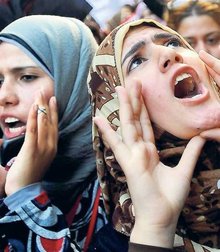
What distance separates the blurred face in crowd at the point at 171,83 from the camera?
1.31 m

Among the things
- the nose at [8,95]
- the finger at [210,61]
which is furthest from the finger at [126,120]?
the nose at [8,95]

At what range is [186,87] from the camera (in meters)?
1.37

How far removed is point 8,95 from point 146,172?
56cm

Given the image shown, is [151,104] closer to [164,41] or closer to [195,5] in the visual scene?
[164,41]

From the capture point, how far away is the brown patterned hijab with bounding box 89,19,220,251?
131cm

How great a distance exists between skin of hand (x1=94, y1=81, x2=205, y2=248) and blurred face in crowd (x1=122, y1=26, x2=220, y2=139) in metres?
0.03

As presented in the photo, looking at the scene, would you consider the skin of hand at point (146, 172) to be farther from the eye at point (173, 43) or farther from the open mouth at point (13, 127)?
the open mouth at point (13, 127)

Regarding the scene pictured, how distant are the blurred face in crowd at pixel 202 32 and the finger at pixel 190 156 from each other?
1188 mm

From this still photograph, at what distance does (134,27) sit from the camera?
1.47m

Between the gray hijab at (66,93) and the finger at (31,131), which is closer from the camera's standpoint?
the finger at (31,131)

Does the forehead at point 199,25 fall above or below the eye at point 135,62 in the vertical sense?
A: below

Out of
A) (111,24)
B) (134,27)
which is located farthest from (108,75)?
(111,24)

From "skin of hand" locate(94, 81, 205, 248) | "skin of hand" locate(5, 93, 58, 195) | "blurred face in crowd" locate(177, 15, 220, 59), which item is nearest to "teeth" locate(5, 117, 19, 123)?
"skin of hand" locate(5, 93, 58, 195)

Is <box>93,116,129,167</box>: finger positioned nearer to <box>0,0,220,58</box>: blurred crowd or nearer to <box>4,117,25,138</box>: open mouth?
<box>4,117,25,138</box>: open mouth
